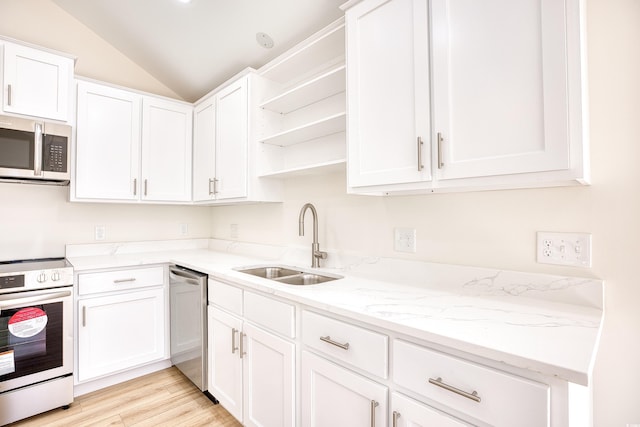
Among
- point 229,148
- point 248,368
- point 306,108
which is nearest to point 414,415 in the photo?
point 248,368

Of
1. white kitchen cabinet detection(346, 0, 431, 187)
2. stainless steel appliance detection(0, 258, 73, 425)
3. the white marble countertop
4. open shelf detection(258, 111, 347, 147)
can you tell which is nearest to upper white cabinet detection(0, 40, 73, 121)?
stainless steel appliance detection(0, 258, 73, 425)

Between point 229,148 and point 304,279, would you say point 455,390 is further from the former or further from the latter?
point 229,148

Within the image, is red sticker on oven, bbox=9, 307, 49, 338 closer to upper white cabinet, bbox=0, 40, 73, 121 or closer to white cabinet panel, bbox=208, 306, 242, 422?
white cabinet panel, bbox=208, 306, 242, 422

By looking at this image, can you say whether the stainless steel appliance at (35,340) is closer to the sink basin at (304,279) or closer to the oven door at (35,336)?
the oven door at (35,336)

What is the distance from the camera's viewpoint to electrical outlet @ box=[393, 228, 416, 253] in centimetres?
162

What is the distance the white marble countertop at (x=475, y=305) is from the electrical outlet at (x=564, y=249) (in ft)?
0.22

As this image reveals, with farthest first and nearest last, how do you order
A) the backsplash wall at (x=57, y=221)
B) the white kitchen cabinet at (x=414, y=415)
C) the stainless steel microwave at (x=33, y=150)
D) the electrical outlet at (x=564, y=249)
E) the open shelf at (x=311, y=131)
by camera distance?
the backsplash wall at (x=57, y=221) < the stainless steel microwave at (x=33, y=150) < the open shelf at (x=311, y=131) < the electrical outlet at (x=564, y=249) < the white kitchen cabinet at (x=414, y=415)

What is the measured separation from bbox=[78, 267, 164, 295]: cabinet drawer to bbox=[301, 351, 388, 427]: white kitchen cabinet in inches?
64.4

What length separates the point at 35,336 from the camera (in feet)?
6.24

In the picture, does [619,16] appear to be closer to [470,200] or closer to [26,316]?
[470,200]

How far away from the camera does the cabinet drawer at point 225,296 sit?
1.76 metres

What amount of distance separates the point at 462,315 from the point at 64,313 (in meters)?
2.29

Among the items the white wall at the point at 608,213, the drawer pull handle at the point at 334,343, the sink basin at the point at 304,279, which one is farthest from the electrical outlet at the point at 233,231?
the white wall at the point at 608,213

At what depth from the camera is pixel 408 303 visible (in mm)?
1216
